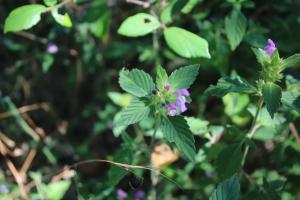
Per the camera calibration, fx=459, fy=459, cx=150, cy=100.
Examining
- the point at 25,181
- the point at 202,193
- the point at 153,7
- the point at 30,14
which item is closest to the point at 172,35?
the point at 153,7

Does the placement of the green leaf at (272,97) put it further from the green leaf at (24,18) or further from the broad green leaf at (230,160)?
the green leaf at (24,18)

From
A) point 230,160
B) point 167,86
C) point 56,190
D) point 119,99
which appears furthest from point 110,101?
point 167,86

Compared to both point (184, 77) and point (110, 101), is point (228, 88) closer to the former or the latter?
point (184, 77)

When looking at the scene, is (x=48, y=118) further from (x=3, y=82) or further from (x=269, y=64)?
(x=269, y=64)

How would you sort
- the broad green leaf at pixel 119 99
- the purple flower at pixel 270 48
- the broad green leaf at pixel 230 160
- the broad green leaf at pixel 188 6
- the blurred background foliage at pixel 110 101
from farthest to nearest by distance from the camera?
the broad green leaf at pixel 119 99, the blurred background foliage at pixel 110 101, the broad green leaf at pixel 188 6, the broad green leaf at pixel 230 160, the purple flower at pixel 270 48

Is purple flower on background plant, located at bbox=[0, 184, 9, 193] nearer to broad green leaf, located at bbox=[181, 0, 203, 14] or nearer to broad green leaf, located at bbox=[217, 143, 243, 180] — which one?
broad green leaf, located at bbox=[217, 143, 243, 180]

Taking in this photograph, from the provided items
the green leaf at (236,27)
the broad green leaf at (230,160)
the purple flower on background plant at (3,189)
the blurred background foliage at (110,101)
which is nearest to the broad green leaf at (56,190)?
the blurred background foliage at (110,101)
